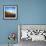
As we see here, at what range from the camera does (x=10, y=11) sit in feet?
16.9

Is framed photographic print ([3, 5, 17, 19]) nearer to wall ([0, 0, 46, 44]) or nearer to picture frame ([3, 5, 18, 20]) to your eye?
picture frame ([3, 5, 18, 20])

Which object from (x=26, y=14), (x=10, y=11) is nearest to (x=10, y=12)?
(x=10, y=11)

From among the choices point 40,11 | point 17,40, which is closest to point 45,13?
point 40,11

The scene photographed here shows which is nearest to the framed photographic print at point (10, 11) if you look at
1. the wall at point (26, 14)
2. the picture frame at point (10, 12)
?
the picture frame at point (10, 12)

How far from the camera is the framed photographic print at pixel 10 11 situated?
16.9 ft

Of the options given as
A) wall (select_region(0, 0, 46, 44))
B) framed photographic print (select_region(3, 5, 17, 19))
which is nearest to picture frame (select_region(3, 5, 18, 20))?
framed photographic print (select_region(3, 5, 17, 19))

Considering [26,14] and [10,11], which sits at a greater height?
[10,11]

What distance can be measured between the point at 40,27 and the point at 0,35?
159 centimetres

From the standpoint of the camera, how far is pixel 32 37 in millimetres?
4719

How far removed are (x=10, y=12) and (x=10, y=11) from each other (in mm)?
39

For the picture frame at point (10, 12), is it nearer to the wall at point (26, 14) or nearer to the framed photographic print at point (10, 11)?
the framed photographic print at point (10, 11)

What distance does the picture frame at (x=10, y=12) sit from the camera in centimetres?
516

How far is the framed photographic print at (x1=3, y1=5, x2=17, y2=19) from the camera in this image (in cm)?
516

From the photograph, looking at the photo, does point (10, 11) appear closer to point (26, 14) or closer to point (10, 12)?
point (10, 12)
